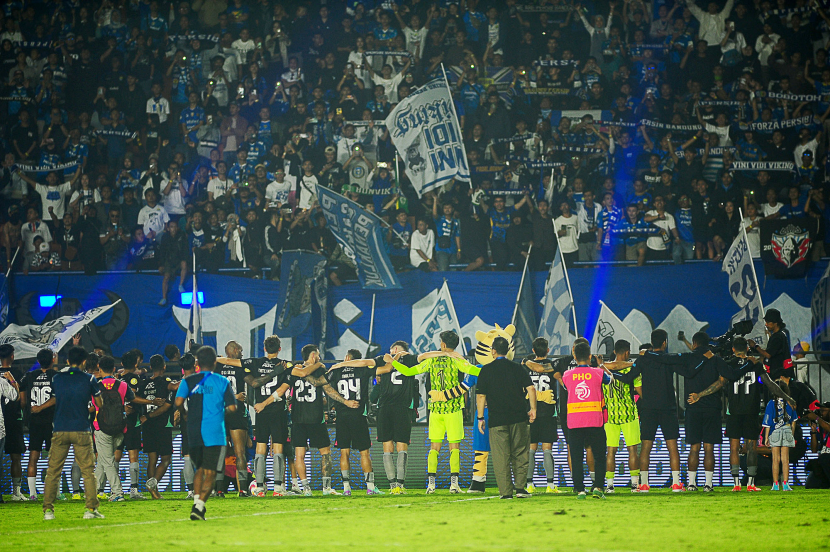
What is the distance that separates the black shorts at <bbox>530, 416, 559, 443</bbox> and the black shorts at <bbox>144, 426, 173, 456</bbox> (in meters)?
5.20

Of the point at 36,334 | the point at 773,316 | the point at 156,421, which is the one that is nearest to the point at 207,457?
the point at 156,421

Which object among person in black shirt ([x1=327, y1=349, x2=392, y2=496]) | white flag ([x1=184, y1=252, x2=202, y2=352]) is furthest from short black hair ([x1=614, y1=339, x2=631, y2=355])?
white flag ([x1=184, y1=252, x2=202, y2=352])

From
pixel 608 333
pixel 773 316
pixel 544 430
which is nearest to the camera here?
pixel 544 430

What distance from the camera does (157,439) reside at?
14.5 m

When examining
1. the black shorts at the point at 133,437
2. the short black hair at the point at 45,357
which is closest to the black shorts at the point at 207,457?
the black shorts at the point at 133,437

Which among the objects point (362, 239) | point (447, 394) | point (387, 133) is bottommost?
point (447, 394)

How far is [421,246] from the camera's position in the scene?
2064 centimetres

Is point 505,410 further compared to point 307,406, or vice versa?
point 307,406

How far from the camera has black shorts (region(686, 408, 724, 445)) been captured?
13.7 metres

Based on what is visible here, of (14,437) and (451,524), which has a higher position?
(14,437)

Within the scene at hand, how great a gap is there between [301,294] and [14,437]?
6528 mm

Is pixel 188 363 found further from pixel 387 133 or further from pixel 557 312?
pixel 387 133

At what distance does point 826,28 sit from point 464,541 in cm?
2017

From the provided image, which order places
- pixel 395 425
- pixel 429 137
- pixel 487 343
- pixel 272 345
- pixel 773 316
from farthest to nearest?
1. pixel 429 137
2. pixel 773 316
3. pixel 395 425
4. pixel 272 345
5. pixel 487 343
